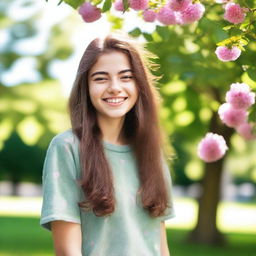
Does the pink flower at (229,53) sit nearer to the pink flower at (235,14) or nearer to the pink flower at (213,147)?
the pink flower at (235,14)

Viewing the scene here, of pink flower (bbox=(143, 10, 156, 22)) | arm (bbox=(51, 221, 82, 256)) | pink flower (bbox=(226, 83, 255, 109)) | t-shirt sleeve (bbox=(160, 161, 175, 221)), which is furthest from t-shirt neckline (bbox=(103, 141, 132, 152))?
pink flower (bbox=(143, 10, 156, 22))

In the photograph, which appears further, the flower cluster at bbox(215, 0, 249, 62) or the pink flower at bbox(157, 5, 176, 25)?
the pink flower at bbox(157, 5, 176, 25)

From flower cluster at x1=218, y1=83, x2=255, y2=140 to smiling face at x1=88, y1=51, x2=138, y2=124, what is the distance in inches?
28.3

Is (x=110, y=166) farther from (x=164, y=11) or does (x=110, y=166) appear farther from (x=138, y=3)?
(x=164, y=11)

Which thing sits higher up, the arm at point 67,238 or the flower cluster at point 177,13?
the flower cluster at point 177,13

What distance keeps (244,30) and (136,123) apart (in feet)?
2.24

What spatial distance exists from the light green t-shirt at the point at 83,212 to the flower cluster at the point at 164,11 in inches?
35.1

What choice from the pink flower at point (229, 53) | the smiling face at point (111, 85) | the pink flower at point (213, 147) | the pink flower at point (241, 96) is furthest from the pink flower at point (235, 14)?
the pink flower at point (213, 147)

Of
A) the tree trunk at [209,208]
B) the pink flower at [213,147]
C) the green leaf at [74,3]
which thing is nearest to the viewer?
the green leaf at [74,3]

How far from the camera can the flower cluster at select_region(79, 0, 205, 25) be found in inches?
132

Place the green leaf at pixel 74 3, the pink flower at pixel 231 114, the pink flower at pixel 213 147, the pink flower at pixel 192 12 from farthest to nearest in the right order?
1. the pink flower at pixel 213 147
2. the pink flower at pixel 231 114
3. the green leaf at pixel 74 3
4. the pink flower at pixel 192 12

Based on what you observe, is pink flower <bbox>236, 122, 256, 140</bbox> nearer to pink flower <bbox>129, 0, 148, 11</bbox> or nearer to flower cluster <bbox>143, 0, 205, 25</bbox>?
flower cluster <bbox>143, 0, 205, 25</bbox>

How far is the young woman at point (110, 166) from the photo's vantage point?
8.91 ft

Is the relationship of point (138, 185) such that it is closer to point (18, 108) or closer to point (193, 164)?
point (18, 108)
